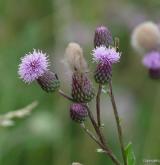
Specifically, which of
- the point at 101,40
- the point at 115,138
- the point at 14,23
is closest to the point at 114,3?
the point at 14,23

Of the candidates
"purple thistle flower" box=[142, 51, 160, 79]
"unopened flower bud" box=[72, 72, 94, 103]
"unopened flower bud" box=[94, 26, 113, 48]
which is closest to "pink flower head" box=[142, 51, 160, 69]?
"purple thistle flower" box=[142, 51, 160, 79]

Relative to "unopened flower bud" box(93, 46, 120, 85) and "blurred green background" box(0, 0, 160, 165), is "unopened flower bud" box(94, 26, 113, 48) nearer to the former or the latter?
"unopened flower bud" box(93, 46, 120, 85)

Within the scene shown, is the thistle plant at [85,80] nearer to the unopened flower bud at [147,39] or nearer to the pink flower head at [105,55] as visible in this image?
the pink flower head at [105,55]

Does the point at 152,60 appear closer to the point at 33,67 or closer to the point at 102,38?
the point at 102,38

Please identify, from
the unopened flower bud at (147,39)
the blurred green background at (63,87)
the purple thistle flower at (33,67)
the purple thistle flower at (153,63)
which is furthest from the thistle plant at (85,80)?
the blurred green background at (63,87)

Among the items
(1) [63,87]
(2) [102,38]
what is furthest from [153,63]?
(1) [63,87]

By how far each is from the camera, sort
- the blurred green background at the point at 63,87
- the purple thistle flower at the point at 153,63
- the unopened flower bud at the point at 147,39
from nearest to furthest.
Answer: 1. the purple thistle flower at the point at 153,63
2. the unopened flower bud at the point at 147,39
3. the blurred green background at the point at 63,87
